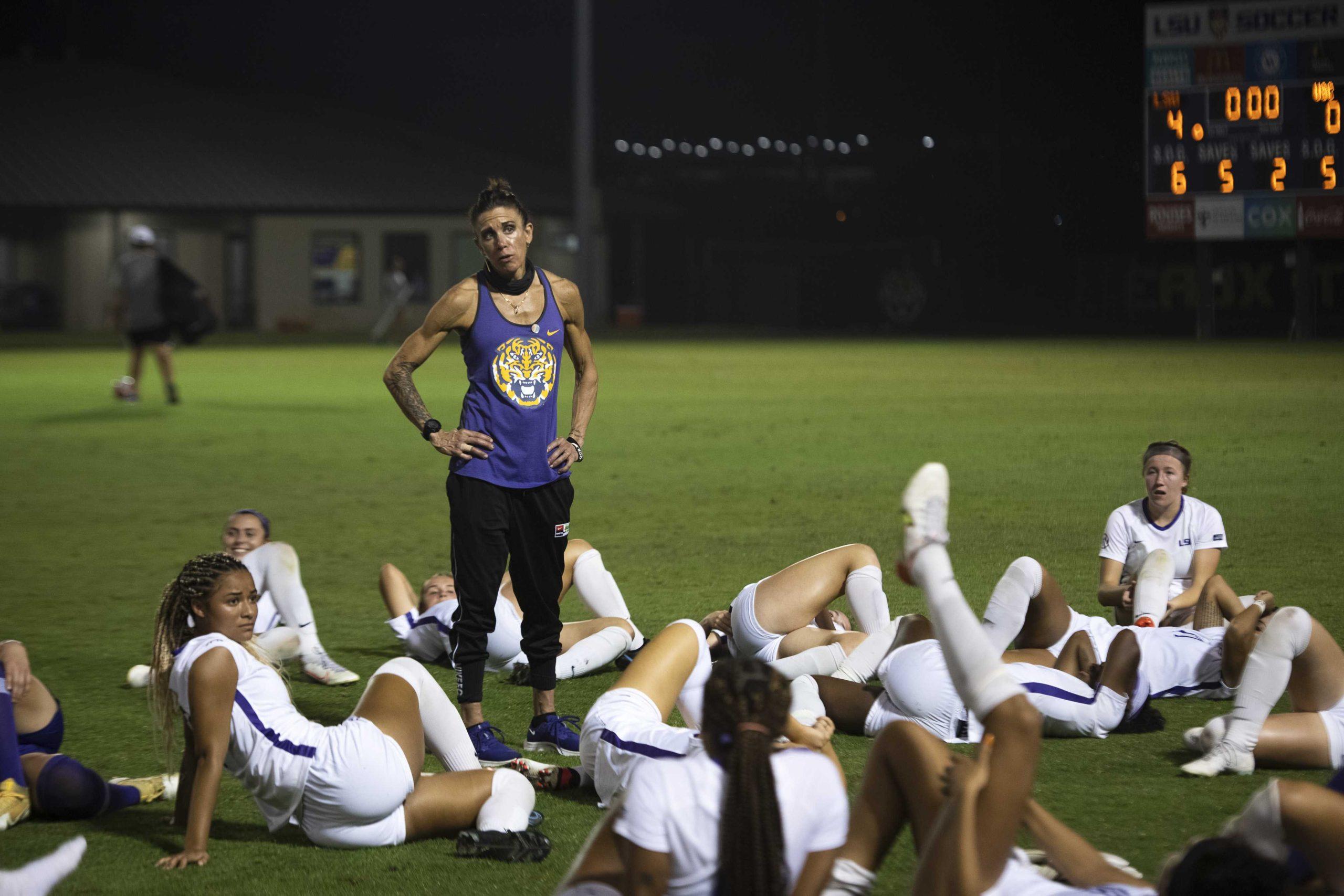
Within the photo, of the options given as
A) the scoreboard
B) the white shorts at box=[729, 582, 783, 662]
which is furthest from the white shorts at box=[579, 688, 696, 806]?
the scoreboard

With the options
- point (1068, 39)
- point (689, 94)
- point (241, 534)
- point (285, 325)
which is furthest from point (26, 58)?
point (241, 534)

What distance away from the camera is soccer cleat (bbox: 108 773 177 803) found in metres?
4.95

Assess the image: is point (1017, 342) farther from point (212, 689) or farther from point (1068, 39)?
point (212, 689)

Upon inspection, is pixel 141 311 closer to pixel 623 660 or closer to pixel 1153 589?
pixel 623 660

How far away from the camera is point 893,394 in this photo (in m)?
20.7

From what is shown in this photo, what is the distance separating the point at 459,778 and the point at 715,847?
161cm

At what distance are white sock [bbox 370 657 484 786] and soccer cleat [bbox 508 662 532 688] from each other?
1.97 meters

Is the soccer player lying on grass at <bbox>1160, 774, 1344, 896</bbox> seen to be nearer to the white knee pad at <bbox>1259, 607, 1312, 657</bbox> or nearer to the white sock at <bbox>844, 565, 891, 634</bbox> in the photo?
the white knee pad at <bbox>1259, 607, 1312, 657</bbox>

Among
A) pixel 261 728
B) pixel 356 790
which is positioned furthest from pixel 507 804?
pixel 261 728

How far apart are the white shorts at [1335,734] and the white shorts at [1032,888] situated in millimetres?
1877

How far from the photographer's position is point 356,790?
4.26m

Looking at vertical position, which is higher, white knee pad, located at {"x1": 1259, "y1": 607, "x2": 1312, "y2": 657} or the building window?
the building window

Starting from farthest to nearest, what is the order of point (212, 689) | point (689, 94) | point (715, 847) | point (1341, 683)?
1. point (689, 94)
2. point (1341, 683)
3. point (212, 689)
4. point (715, 847)

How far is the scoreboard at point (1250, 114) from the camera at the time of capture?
2656cm
